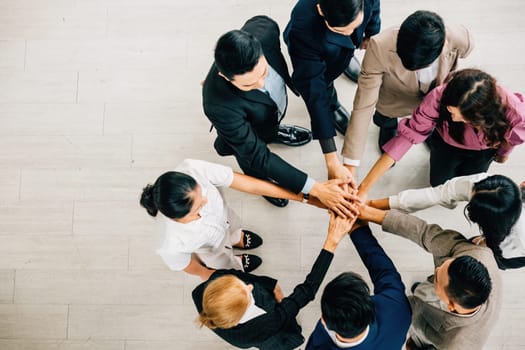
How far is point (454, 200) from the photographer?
6.55 feet

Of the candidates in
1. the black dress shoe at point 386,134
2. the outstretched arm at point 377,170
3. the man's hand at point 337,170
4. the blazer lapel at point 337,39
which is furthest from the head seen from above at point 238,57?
the black dress shoe at point 386,134

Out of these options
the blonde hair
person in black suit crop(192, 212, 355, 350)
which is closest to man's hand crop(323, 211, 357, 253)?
person in black suit crop(192, 212, 355, 350)

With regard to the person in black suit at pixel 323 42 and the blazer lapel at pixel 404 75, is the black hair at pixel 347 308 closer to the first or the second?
the person in black suit at pixel 323 42

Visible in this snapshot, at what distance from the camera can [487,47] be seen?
2846 mm

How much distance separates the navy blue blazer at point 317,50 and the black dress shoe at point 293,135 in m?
0.52

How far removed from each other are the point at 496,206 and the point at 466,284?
0.31 m

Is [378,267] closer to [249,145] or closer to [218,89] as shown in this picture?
[249,145]

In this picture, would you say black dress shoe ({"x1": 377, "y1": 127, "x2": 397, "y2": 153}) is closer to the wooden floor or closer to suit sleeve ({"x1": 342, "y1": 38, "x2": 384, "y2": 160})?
the wooden floor

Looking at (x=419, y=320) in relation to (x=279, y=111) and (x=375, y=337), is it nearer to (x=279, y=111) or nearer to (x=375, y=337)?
(x=375, y=337)

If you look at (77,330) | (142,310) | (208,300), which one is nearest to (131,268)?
(142,310)

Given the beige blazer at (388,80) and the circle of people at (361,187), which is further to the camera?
the beige blazer at (388,80)

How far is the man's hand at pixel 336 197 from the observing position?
216cm

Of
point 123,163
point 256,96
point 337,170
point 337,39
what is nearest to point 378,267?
point 337,170

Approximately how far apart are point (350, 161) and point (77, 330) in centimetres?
191
